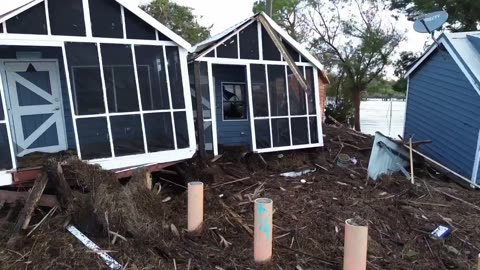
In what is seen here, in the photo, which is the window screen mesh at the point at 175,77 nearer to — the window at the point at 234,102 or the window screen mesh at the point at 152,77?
the window screen mesh at the point at 152,77

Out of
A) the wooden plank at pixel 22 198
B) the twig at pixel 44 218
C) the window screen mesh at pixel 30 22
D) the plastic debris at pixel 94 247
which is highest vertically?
the window screen mesh at pixel 30 22

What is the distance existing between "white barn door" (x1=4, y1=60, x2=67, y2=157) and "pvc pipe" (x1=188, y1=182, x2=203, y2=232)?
3.86 metres

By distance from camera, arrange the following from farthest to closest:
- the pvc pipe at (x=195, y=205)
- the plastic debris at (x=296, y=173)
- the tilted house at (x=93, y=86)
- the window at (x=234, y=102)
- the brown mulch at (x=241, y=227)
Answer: the window at (x=234, y=102)
the plastic debris at (x=296, y=173)
the tilted house at (x=93, y=86)
the pvc pipe at (x=195, y=205)
the brown mulch at (x=241, y=227)

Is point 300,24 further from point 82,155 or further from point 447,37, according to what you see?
point 82,155

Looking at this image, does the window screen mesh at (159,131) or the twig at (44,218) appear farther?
the window screen mesh at (159,131)

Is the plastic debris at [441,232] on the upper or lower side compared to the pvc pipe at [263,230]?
lower

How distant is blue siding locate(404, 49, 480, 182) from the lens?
10.0m

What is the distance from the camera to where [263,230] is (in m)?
4.74

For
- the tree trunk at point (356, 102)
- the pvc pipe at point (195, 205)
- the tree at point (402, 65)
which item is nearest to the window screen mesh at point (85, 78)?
the pvc pipe at point (195, 205)

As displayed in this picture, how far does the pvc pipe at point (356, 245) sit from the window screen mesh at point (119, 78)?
15.8 ft

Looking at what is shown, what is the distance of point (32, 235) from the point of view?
5.17 m

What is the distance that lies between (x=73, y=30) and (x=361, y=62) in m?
27.1

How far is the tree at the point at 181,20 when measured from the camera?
73.4ft

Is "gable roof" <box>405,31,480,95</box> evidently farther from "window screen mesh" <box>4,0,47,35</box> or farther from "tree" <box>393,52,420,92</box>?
"tree" <box>393,52,420,92</box>
